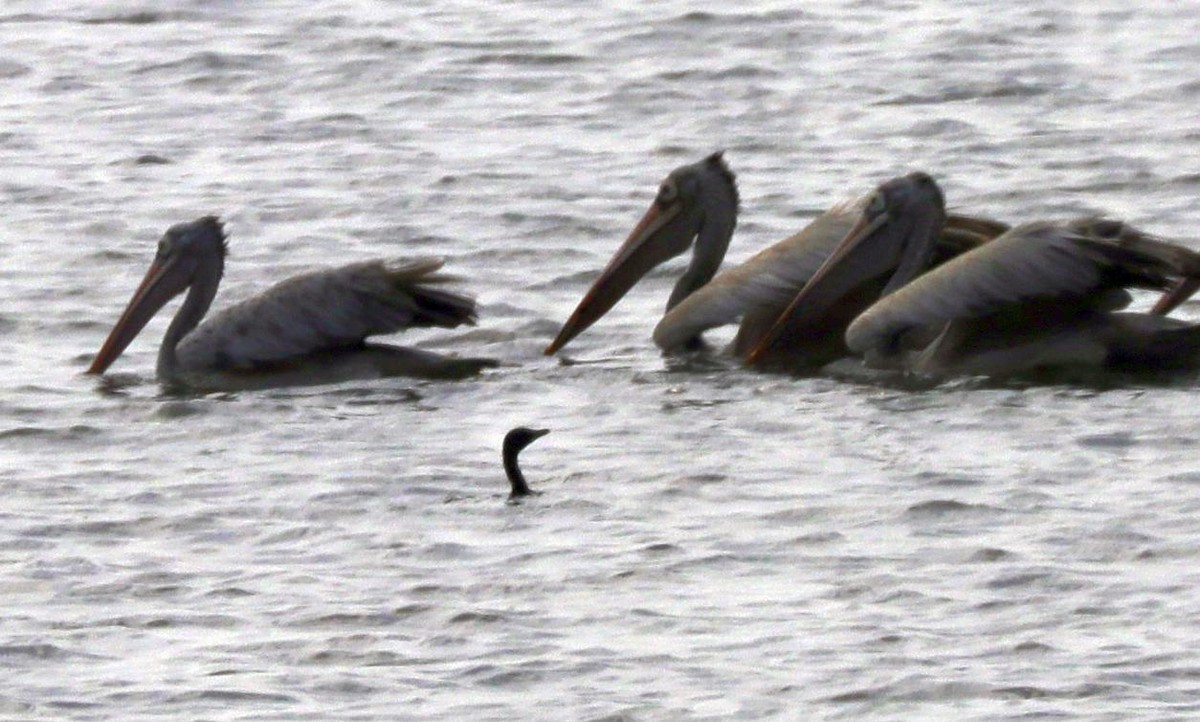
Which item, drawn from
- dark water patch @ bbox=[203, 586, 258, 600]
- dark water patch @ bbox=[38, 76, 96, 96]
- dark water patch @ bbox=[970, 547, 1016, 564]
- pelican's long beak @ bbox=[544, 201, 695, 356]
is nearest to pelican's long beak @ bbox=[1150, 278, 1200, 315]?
pelican's long beak @ bbox=[544, 201, 695, 356]

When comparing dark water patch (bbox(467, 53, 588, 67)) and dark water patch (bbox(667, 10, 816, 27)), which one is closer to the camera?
dark water patch (bbox(467, 53, 588, 67))

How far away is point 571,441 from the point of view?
8078 mm

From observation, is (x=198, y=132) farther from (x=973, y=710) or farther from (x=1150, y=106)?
(x=973, y=710)

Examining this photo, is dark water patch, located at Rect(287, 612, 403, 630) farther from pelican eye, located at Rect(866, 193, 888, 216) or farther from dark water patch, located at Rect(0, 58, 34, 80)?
dark water patch, located at Rect(0, 58, 34, 80)

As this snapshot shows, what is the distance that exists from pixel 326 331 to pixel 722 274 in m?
1.27

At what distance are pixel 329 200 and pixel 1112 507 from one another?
222 inches

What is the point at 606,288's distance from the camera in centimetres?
986

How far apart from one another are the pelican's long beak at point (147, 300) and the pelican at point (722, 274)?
1.21 metres

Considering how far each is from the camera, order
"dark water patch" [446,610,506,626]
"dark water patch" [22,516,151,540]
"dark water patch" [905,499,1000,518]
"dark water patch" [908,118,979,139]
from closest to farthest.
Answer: "dark water patch" [446,610,506,626] < "dark water patch" [905,499,1000,518] < "dark water patch" [22,516,151,540] < "dark water patch" [908,118,979,139]

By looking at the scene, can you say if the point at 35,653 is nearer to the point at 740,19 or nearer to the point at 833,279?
the point at 833,279

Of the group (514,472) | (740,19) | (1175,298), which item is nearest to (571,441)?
(514,472)

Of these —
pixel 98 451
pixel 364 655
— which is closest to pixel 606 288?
pixel 98 451

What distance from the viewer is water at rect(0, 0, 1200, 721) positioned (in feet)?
19.2

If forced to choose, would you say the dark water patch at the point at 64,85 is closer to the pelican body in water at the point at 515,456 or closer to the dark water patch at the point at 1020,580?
the pelican body in water at the point at 515,456
